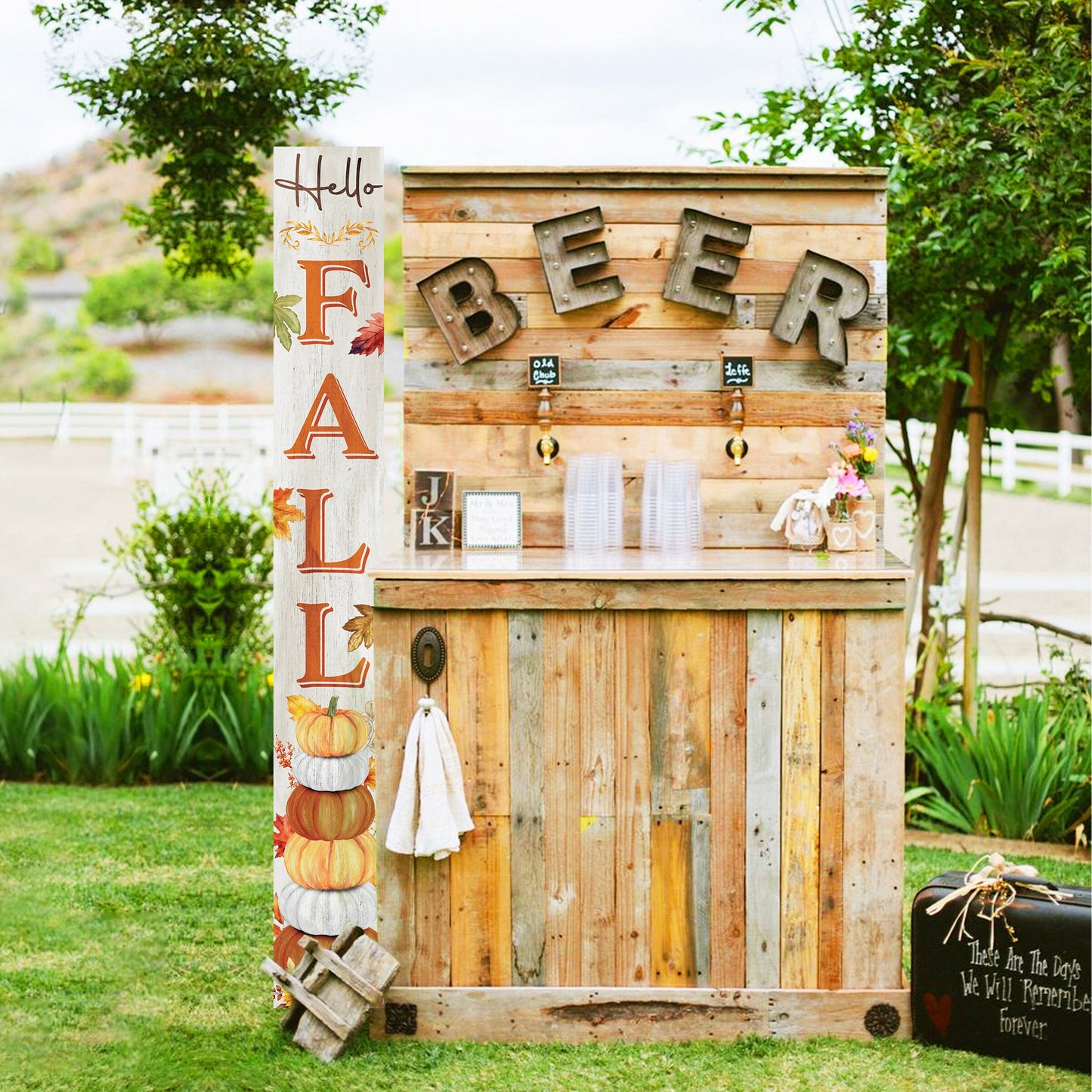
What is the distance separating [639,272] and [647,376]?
29 centimetres

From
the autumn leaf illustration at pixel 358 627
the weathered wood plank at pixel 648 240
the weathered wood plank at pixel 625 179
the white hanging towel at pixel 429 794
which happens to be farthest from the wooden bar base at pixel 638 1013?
the weathered wood plank at pixel 625 179

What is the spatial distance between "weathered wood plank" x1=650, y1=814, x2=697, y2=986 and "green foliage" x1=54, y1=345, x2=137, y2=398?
11.7 feet

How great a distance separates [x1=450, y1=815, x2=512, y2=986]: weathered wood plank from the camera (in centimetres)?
317

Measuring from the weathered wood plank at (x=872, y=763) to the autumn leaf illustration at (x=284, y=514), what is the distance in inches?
55.5

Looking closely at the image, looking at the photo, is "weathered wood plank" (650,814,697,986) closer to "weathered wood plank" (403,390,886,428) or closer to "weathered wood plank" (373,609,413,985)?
"weathered wood plank" (373,609,413,985)

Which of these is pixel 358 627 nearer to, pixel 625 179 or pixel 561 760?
pixel 561 760

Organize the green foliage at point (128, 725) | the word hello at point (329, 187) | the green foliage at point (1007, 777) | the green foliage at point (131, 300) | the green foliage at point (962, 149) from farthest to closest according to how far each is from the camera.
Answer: the green foliage at point (131, 300) < the green foliage at point (128, 725) < the green foliage at point (1007, 777) < the green foliage at point (962, 149) < the word hello at point (329, 187)

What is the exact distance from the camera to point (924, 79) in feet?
16.7

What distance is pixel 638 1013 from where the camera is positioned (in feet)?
10.4

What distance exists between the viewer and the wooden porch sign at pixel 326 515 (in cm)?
329

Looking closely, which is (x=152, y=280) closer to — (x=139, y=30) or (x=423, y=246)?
(x=139, y=30)

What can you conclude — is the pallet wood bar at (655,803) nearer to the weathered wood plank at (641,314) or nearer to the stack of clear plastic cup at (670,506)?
the stack of clear plastic cup at (670,506)

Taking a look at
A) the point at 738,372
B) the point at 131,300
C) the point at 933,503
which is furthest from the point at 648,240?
the point at 131,300

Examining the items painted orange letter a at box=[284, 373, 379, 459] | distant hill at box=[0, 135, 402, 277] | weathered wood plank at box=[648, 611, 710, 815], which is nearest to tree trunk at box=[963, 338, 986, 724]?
weathered wood plank at box=[648, 611, 710, 815]
